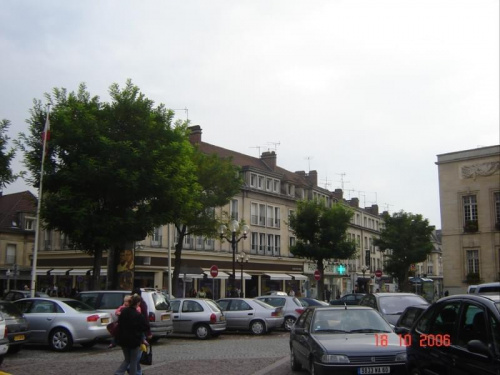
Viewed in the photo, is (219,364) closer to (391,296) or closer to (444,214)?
(391,296)

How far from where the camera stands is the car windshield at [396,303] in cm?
1596

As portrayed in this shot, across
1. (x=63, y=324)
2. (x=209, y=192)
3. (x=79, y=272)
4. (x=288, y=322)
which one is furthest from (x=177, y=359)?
(x=79, y=272)

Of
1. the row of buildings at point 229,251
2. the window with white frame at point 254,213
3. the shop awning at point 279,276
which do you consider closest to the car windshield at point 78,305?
the row of buildings at point 229,251

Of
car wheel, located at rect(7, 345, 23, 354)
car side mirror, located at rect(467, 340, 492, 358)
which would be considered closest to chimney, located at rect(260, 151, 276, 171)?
car wheel, located at rect(7, 345, 23, 354)

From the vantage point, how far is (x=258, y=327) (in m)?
22.5

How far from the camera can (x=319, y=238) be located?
1750 inches

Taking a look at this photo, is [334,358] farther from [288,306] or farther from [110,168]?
[288,306]

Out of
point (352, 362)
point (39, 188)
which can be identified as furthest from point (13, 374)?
point (39, 188)

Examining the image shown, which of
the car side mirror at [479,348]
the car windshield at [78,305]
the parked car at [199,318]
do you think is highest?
the car side mirror at [479,348]

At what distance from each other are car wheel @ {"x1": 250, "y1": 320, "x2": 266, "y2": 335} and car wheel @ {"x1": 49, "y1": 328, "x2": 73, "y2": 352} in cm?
835

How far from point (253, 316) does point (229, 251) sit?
30.7 m

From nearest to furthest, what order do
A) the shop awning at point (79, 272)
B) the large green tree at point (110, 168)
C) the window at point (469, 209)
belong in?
the large green tree at point (110, 168) → the window at point (469, 209) → the shop awning at point (79, 272)

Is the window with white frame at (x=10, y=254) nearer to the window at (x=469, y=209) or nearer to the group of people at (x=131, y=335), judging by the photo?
the window at (x=469, y=209)

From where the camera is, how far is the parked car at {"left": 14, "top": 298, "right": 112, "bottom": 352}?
16000mm
